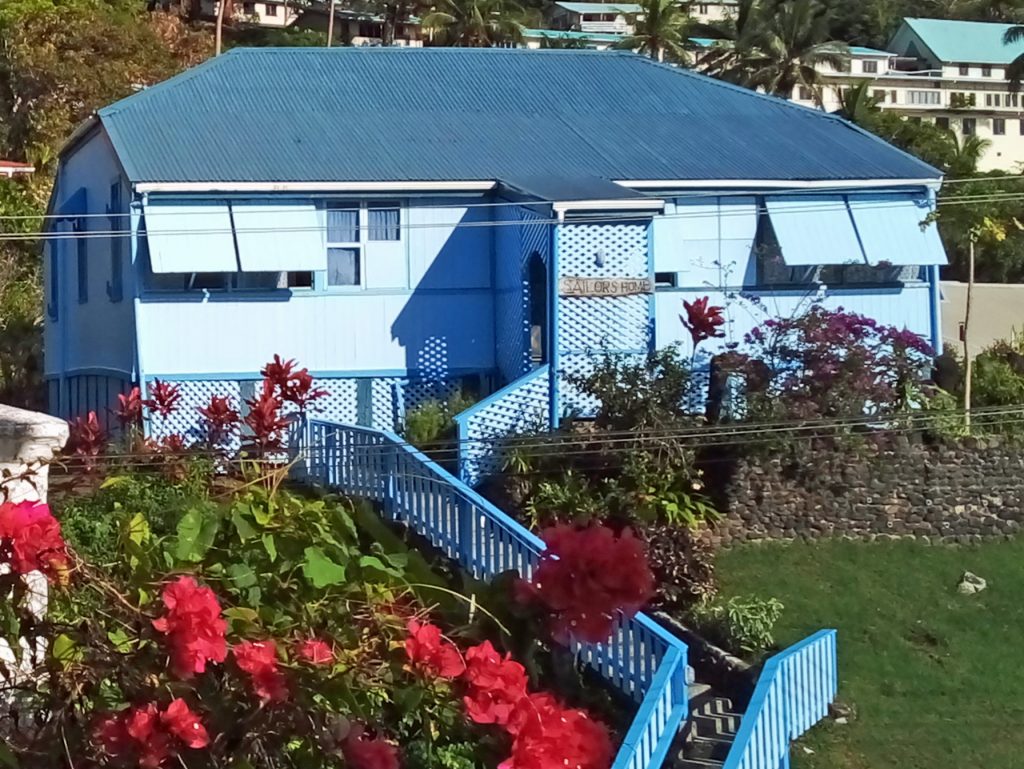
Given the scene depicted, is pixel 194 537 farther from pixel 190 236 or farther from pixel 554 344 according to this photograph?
pixel 190 236

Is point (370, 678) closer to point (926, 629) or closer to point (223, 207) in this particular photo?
point (926, 629)

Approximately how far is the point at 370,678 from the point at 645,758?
6.90m

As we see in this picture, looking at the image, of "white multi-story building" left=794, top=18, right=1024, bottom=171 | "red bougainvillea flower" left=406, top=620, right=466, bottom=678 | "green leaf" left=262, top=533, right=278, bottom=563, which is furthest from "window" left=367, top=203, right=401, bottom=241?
"white multi-story building" left=794, top=18, right=1024, bottom=171

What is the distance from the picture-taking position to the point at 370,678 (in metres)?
3.38

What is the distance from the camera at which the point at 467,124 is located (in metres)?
18.9

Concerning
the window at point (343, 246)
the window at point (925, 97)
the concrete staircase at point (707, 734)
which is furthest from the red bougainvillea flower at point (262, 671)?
the window at point (925, 97)

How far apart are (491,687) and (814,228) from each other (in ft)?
49.9

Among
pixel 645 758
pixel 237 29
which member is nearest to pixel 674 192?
pixel 645 758

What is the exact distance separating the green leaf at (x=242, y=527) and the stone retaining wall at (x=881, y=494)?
1139 centimetres

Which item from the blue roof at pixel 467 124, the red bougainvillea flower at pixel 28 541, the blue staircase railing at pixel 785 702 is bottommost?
the blue staircase railing at pixel 785 702

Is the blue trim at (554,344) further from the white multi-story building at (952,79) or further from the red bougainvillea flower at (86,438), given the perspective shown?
the white multi-story building at (952,79)

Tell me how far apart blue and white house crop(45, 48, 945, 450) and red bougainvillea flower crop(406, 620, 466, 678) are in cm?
1194

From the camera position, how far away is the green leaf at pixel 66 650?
3.26m

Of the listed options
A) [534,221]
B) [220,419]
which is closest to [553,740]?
[220,419]
